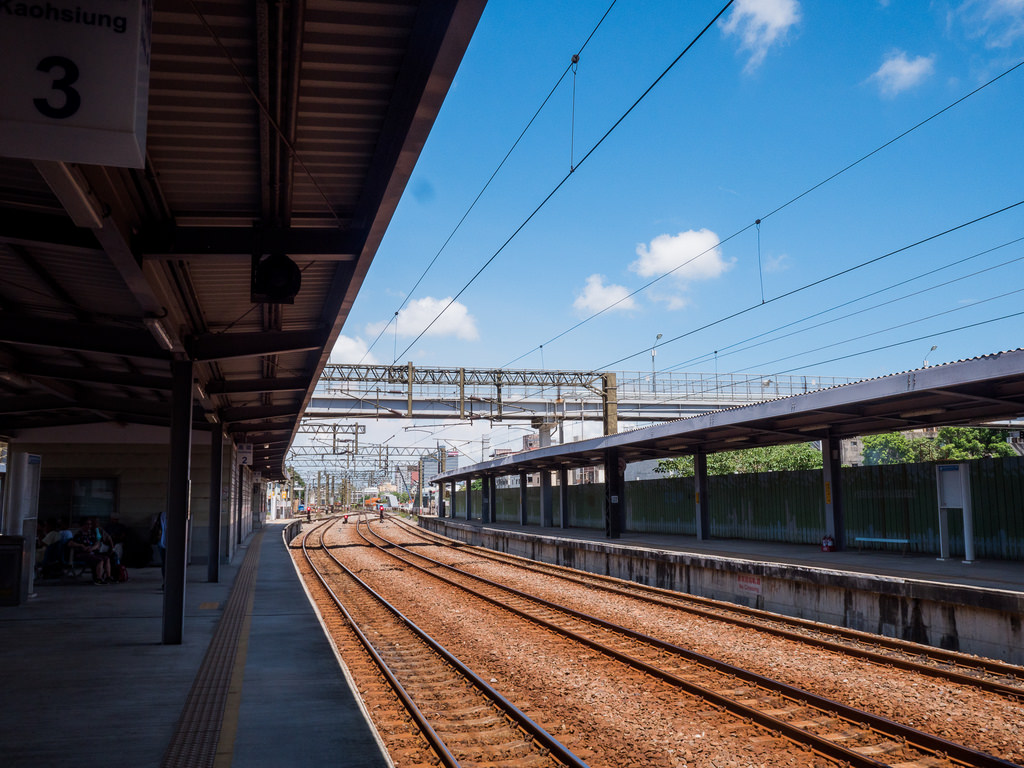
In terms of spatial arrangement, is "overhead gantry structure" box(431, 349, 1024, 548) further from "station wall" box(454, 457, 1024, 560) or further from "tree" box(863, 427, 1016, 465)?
"tree" box(863, 427, 1016, 465)

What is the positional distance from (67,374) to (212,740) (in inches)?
312

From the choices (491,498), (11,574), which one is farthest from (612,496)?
(491,498)

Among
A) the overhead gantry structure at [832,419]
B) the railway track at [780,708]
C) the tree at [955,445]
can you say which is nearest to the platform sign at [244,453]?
the overhead gantry structure at [832,419]

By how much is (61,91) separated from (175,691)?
6.12m

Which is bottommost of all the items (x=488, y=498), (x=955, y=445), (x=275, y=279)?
(x=488, y=498)

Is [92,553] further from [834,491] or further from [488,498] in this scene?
[488,498]

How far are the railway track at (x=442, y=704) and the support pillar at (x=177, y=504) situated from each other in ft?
7.40

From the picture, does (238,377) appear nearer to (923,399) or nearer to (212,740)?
(212,740)

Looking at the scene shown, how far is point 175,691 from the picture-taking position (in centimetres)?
750

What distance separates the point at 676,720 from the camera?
7402mm

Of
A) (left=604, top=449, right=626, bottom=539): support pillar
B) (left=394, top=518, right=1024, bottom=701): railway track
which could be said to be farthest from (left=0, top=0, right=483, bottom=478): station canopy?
(left=604, top=449, right=626, bottom=539): support pillar

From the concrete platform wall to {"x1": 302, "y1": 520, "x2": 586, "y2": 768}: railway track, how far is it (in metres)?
6.82

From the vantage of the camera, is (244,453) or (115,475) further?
(244,453)

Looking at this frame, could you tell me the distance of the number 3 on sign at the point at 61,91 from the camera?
10.2 ft
